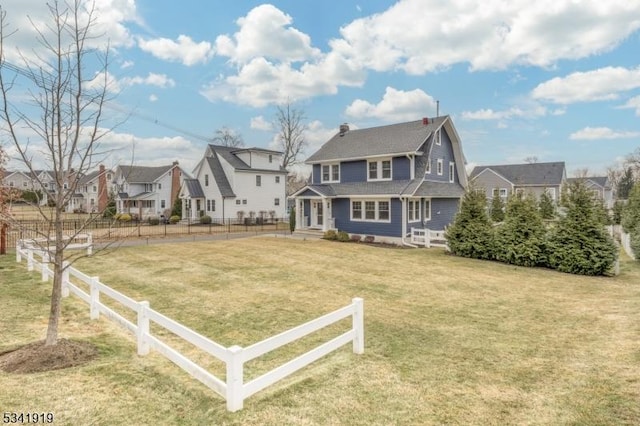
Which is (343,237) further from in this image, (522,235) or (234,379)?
(234,379)

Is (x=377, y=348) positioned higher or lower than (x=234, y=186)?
lower

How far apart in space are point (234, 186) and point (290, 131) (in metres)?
16.0

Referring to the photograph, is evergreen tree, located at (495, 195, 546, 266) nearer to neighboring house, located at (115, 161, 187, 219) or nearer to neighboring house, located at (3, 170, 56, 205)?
neighboring house, located at (3, 170, 56, 205)

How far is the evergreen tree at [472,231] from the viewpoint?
16219mm

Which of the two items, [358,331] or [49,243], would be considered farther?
[358,331]

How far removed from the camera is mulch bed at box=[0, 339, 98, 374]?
193 inches

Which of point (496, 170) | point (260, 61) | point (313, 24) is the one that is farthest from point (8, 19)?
point (496, 170)

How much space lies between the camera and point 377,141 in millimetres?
24578

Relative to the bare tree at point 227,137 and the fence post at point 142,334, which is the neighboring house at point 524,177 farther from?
the fence post at point 142,334

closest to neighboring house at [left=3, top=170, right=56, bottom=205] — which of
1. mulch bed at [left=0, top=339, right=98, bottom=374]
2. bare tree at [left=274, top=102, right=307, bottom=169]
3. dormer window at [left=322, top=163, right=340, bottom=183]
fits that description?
mulch bed at [left=0, top=339, right=98, bottom=374]

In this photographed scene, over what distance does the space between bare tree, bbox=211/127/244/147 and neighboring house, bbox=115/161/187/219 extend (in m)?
15.1

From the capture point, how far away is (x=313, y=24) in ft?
70.7

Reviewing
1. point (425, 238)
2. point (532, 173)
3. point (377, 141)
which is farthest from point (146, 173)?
point (532, 173)

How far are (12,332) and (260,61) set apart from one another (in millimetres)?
25506
